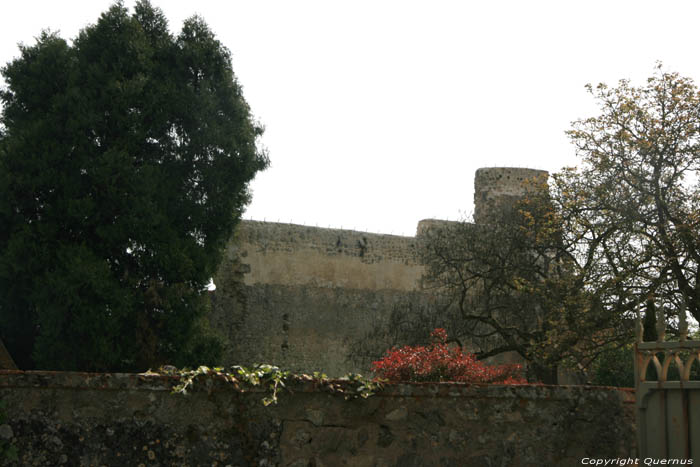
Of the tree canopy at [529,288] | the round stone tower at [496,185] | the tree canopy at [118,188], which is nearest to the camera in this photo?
the tree canopy at [529,288]

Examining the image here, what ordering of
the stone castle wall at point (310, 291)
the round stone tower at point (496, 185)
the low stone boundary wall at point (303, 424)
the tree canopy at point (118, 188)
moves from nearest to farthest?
the low stone boundary wall at point (303, 424), the tree canopy at point (118, 188), the stone castle wall at point (310, 291), the round stone tower at point (496, 185)

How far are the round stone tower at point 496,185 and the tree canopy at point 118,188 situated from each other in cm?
706

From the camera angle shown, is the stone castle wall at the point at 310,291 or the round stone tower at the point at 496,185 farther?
the round stone tower at the point at 496,185

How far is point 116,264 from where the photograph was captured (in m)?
15.1

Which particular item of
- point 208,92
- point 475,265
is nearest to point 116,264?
point 208,92

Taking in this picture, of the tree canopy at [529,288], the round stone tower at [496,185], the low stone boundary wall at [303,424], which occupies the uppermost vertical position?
the round stone tower at [496,185]

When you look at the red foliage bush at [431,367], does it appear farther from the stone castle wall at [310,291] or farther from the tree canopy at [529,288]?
the stone castle wall at [310,291]

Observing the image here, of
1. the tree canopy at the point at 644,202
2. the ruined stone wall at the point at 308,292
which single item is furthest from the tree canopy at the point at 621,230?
the ruined stone wall at the point at 308,292

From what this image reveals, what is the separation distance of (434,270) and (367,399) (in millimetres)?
11994

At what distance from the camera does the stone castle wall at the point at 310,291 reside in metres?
19.1

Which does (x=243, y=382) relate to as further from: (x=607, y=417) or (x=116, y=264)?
(x=116, y=264)

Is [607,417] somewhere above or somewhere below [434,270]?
below

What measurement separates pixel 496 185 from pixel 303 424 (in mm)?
17062

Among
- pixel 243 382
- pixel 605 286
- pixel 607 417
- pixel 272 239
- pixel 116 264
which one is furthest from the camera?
pixel 272 239
